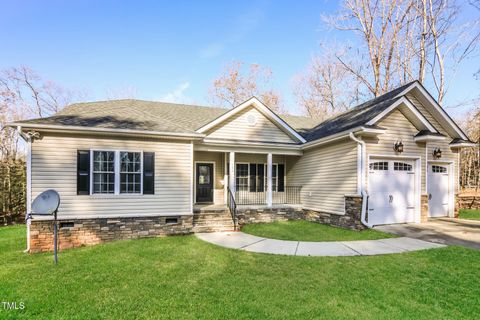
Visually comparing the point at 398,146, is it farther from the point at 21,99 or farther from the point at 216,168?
the point at 21,99

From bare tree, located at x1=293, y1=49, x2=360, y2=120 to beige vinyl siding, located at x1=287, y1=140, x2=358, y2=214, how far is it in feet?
45.9

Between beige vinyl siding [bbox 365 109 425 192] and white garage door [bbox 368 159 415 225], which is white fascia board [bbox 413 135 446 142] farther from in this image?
white garage door [bbox 368 159 415 225]

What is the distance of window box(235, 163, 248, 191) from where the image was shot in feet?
41.1

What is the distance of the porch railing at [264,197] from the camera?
483 inches

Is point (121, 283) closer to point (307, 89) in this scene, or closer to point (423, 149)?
point (423, 149)

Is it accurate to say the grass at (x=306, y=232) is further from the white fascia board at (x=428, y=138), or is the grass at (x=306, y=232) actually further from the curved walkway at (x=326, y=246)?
the white fascia board at (x=428, y=138)

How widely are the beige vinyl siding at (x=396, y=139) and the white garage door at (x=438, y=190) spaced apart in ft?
4.40

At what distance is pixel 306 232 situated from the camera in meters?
8.82

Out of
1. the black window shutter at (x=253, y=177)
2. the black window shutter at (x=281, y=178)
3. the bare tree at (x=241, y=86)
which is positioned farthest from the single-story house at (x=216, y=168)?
the bare tree at (x=241, y=86)

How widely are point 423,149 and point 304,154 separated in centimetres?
449

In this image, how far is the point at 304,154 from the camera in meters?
12.1

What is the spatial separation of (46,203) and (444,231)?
35.4 feet

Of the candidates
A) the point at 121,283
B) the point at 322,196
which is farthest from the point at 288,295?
the point at 322,196

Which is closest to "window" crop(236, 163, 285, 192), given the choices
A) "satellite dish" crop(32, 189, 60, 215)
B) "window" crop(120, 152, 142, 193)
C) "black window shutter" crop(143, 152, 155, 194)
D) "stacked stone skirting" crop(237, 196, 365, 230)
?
"stacked stone skirting" crop(237, 196, 365, 230)
